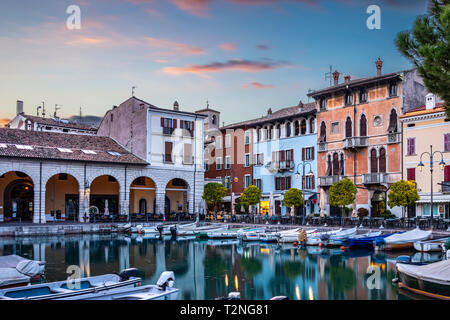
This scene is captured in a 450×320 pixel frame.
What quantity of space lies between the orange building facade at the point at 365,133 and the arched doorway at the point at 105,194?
1984 centimetres

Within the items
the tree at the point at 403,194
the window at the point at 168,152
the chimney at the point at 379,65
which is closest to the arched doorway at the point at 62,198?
the window at the point at 168,152

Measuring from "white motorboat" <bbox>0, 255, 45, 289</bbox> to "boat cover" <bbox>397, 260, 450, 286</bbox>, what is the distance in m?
11.8

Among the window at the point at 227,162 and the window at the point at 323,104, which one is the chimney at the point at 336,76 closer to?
the window at the point at 323,104

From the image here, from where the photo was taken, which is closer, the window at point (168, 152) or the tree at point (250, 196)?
the tree at point (250, 196)

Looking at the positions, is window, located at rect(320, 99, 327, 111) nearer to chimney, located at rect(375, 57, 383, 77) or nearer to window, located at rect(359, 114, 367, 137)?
window, located at rect(359, 114, 367, 137)

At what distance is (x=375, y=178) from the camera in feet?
129

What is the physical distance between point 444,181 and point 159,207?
82.5 ft

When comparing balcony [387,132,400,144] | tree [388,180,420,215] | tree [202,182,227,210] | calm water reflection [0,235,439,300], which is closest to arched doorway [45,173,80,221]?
calm water reflection [0,235,439,300]

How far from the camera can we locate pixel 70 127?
60.3m

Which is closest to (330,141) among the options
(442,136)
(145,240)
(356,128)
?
(356,128)

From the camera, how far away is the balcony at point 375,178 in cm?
3881

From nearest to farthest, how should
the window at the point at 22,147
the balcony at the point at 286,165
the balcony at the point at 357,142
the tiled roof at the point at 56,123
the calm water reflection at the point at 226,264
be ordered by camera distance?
the calm water reflection at the point at 226,264 → the window at the point at 22,147 → the balcony at the point at 357,142 → the balcony at the point at 286,165 → the tiled roof at the point at 56,123

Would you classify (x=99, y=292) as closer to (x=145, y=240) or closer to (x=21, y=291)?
(x=21, y=291)

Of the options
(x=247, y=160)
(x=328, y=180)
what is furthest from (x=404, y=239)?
(x=247, y=160)
